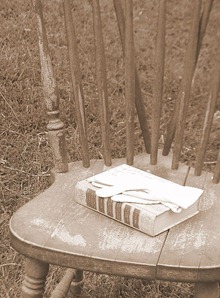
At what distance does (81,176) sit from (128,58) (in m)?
0.36

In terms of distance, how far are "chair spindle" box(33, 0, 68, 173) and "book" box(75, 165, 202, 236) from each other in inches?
6.8

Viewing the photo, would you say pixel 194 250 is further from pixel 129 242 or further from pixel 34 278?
pixel 34 278

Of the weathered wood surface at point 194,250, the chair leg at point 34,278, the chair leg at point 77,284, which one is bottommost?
the chair leg at point 77,284

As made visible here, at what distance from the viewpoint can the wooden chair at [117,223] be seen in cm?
133

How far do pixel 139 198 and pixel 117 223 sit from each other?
81mm

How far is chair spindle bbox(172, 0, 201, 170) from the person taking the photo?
1.58 metres

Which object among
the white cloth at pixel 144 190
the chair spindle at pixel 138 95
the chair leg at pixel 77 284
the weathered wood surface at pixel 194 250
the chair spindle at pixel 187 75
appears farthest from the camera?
the chair leg at pixel 77 284

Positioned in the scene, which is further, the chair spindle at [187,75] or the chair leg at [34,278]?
the chair spindle at [187,75]

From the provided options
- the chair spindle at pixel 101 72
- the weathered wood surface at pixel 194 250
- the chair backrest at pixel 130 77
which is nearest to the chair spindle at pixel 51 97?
the chair backrest at pixel 130 77

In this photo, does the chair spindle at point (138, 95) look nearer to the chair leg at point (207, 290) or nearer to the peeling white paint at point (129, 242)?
the peeling white paint at point (129, 242)

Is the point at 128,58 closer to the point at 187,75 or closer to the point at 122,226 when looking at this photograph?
the point at 187,75

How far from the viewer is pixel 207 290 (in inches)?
53.4

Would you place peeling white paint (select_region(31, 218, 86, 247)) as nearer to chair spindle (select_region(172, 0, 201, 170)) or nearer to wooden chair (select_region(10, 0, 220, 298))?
wooden chair (select_region(10, 0, 220, 298))

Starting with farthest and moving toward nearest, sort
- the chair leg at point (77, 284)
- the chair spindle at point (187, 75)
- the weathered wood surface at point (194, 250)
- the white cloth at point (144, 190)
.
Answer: the chair leg at point (77, 284) < the chair spindle at point (187, 75) < the white cloth at point (144, 190) < the weathered wood surface at point (194, 250)
